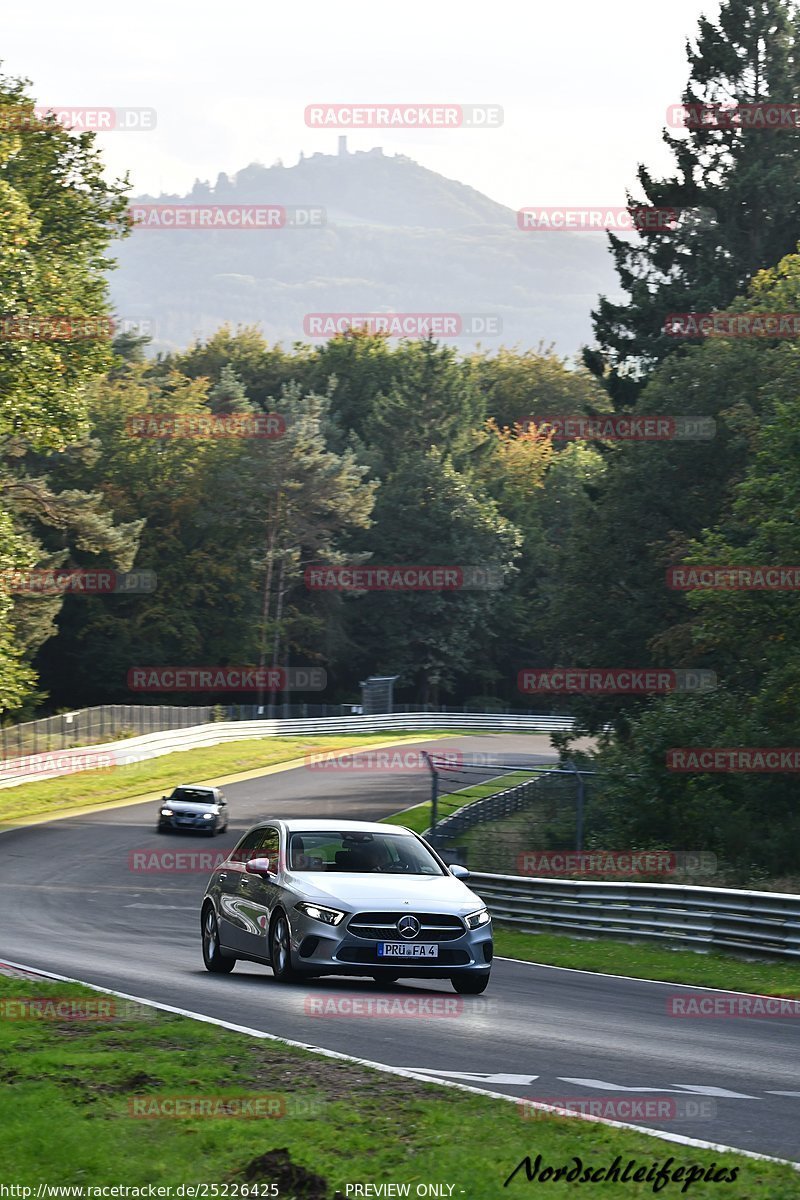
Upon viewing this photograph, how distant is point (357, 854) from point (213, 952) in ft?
7.45

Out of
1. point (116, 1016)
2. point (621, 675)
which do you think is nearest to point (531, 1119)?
point (116, 1016)

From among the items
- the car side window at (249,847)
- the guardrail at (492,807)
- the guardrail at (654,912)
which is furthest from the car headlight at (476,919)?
the guardrail at (492,807)

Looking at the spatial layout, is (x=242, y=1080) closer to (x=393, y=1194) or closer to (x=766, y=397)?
(x=393, y=1194)

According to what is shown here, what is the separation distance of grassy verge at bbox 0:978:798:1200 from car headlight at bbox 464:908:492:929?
187 inches

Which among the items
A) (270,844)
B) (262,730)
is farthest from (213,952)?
(262,730)

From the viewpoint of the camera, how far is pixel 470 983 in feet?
50.9

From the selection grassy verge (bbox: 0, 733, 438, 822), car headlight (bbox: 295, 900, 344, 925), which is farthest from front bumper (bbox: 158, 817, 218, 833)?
car headlight (bbox: 295, 900, 344, 925)

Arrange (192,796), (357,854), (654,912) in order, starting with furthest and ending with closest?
(192,796), (654,912), (357,854)

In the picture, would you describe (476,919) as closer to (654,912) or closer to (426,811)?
(654,912)

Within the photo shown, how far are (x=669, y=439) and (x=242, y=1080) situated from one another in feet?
132

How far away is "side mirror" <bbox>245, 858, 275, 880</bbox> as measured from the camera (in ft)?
52.7

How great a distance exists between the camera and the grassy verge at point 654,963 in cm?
1837

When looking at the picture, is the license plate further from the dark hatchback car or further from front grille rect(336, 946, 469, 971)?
the dark hatchback car

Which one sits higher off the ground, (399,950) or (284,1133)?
(284,1133)
